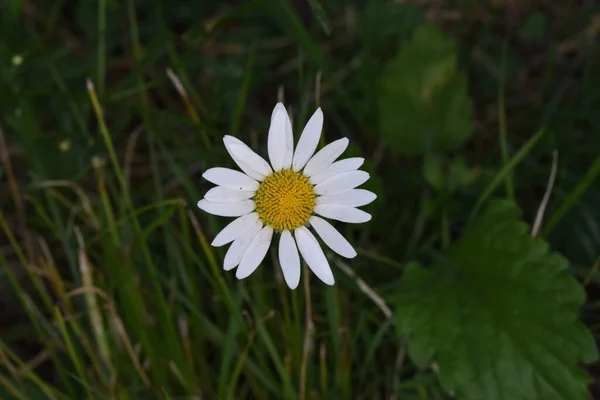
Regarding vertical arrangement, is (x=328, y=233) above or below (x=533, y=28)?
below

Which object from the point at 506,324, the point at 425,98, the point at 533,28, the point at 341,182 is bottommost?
the point at 506,324

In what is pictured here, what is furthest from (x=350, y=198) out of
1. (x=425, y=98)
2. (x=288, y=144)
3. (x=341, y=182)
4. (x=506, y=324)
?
(x=425, y=98)

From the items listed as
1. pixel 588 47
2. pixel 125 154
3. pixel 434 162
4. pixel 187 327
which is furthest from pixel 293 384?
pixel 588 47

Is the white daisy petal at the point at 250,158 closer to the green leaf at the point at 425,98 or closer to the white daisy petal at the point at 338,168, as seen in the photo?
the white daisy petal at the point at 338,168

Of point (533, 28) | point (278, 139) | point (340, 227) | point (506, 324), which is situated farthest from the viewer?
point (533, 28)

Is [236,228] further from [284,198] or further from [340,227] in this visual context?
[340,227]
